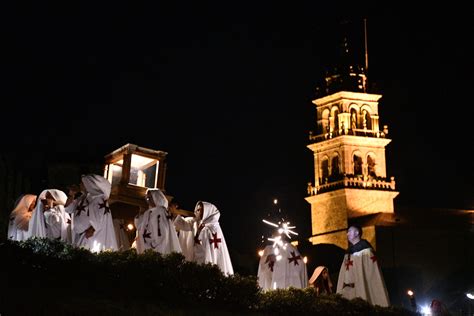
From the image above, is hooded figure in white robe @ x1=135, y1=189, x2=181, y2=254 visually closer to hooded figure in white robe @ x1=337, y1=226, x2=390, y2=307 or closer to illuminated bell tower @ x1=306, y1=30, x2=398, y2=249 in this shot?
hooded figure in white robe @ x1=337, y1=226, x2=390, y2=307

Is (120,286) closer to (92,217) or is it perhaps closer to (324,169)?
(92,217)

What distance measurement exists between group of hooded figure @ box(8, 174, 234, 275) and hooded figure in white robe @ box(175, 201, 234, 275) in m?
0.02

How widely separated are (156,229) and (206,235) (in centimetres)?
143

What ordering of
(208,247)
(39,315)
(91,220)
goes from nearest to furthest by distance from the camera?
(39,315)
(91,220)
(208,247)

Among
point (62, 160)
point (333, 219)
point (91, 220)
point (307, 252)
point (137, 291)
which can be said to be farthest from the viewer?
point (333, 219)

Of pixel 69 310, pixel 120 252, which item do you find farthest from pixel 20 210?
pixel 69 310

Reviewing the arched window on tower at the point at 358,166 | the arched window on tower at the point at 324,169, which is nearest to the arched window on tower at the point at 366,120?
the arched window on tower at the point at 358,166

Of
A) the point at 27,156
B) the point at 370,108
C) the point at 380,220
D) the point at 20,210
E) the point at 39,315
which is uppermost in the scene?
the point at 370,108

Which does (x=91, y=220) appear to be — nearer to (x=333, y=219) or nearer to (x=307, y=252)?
(x=307, y=252)

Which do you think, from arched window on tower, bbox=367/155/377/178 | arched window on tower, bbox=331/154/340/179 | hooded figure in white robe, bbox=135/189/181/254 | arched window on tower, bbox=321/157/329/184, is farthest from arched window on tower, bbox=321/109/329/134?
hooded figure in white robe, bbox=135/189/181/254

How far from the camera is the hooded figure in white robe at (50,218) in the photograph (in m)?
16.0

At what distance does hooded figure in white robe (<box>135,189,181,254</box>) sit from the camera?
54.5ft

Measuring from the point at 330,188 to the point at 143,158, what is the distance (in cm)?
4748

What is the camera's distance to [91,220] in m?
16.2
